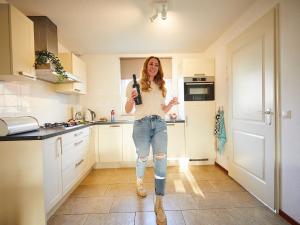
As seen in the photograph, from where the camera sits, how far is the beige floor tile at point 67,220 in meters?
1.83

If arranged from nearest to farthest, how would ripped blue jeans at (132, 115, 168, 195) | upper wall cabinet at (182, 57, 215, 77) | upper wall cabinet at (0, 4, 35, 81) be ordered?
upper wall cabinet at (0, 4, 35, 81) < ripped blue jeans at (132, 115, 168, 195) < upper wall cabinet at (182, 57, 215, 77)

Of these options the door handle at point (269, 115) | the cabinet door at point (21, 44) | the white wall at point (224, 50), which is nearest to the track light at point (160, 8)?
the white wall at point (224, 50)

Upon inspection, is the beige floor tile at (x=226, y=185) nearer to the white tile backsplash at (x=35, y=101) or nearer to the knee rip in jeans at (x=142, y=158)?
the knee rip in jeans at (x=142, y=158)

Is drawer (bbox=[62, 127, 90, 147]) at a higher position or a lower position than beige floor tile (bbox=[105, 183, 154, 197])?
higher

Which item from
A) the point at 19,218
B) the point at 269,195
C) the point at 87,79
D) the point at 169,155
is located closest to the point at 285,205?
the point at 269,195

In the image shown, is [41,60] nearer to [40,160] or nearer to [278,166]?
[40,160]

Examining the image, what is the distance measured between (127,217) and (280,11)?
2.37 metres

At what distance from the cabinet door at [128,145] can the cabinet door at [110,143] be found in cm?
7

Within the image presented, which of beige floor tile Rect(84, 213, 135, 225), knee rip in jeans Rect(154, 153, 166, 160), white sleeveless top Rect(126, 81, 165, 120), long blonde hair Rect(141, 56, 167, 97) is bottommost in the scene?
beige floor tile Rect(84, 213, 135, 225)

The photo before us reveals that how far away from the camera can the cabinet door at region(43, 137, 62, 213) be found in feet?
5.78

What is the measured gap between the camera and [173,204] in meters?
2.13

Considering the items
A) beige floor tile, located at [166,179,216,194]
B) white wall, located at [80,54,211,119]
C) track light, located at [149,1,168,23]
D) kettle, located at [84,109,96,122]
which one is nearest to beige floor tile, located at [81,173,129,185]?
beige floor tile, located at [166,179,216,194]

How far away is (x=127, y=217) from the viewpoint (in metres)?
1.89

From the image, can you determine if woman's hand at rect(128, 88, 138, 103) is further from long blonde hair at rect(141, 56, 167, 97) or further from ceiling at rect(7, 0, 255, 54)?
ceiling at rect(7, 0, 255, 54)
